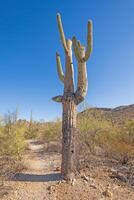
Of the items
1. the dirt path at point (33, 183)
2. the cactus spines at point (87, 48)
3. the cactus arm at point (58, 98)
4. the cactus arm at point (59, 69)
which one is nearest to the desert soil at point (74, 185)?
the dirt path at point (33, 183)

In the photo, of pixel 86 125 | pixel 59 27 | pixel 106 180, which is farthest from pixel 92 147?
pixel 59 27

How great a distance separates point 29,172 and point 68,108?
270 centimetres

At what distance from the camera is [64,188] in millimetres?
7582

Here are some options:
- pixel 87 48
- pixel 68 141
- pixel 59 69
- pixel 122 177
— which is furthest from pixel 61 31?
pixel 122 177

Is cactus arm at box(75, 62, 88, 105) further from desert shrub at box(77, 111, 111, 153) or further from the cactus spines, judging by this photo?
desert shrub at box(77, 111, 111, 153)

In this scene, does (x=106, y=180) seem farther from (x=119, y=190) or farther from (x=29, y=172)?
(x=29, y=172)

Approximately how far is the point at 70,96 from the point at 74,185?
2782 mm

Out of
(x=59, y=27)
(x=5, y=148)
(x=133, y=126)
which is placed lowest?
(x=5, y=148)

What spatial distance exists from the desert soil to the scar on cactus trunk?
506mm

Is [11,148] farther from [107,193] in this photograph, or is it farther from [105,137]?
[107,193]

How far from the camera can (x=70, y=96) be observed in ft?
28.0

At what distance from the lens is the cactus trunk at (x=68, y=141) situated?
820 centimetres

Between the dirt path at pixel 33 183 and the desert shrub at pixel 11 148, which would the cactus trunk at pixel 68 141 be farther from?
the desert shrub at pixel 11 148

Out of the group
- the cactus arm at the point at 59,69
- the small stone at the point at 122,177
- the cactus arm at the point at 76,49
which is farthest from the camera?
the cactus arm at the point at 59,69
